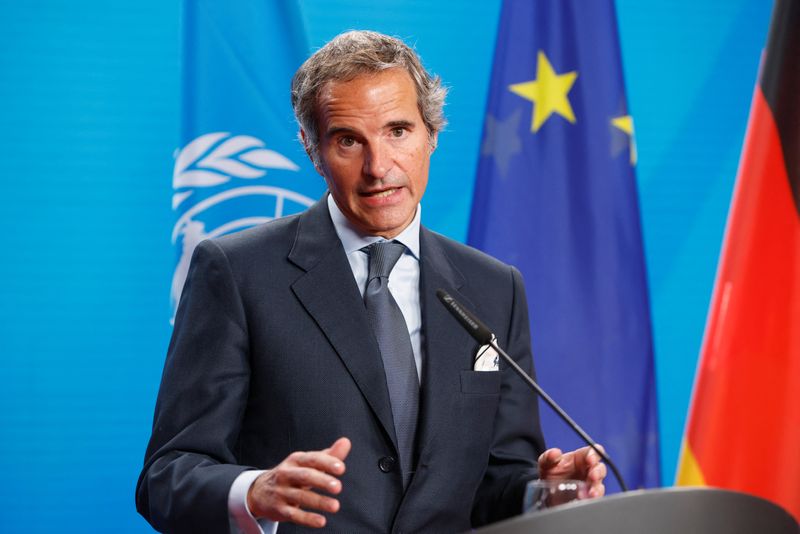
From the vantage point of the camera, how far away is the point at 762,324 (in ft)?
8.31

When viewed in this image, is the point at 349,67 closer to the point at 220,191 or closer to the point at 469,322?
the point at 469,322

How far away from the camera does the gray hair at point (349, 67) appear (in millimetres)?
1785

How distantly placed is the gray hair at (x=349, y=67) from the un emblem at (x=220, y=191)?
0.73 m

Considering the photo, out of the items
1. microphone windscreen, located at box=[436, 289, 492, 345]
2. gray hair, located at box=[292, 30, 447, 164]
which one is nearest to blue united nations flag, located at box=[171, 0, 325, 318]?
gray hair, located at box=[292, 30, 447, 164]

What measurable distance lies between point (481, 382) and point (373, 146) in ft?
1.60

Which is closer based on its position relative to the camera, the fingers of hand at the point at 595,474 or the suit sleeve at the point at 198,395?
the fingers of hand at the point at 595,474

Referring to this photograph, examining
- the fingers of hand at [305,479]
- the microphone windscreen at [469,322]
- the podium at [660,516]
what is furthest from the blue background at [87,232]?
the podium at [660,516]

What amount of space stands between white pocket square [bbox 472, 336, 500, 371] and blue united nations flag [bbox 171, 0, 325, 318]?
97 cm

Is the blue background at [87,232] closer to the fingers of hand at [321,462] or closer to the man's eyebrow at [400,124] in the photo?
the man's eyebrow at [400,124]

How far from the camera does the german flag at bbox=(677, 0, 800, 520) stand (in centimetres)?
251

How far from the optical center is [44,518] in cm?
298

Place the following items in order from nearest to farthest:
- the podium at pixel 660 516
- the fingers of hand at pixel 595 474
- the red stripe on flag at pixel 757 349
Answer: the podium at pixel 660 516 → the fingers of hand at pixel 595 474 → the red stripe on flag at pixel 757 349

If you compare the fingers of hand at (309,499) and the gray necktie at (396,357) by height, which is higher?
the gray necktie at (396,357)

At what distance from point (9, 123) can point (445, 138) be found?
1.40 meters
